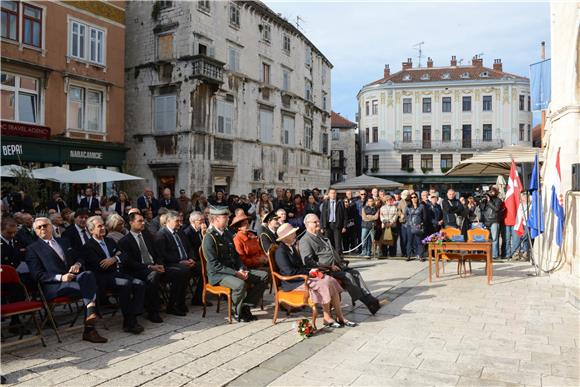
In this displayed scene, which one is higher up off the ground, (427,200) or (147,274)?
(427,200)

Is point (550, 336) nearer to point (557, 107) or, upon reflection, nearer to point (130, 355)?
point (130, 355)

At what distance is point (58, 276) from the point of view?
18.3ft

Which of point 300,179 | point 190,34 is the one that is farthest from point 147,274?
point 300,179

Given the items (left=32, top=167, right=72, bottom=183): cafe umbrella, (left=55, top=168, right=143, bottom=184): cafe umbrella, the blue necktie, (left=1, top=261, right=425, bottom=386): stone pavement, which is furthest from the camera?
(left=32, top=167, right=72, bottom=183): cafe umbrella

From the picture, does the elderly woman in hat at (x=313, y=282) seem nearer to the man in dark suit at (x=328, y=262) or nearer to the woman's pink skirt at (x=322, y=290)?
the woman's pink skirt at (x=322, y=290)

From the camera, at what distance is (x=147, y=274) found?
6426mm

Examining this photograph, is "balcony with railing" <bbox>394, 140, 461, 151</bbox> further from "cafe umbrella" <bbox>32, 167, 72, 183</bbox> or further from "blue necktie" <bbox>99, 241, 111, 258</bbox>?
"blue necktie" <bbox>99, 241, 111, 258</bbox>

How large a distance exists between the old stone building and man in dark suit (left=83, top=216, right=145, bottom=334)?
614 inches

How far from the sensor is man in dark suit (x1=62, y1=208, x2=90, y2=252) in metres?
7.53

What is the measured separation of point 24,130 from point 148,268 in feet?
46.4

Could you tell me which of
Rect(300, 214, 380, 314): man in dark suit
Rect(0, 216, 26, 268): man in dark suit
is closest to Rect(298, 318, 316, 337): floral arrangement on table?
Rect(300, 214, 380, 314): man in dark suit

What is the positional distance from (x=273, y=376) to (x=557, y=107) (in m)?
8.99

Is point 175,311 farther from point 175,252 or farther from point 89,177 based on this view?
point 89,177

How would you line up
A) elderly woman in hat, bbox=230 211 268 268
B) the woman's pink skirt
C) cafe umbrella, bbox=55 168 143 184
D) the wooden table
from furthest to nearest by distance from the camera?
cafe umbrella, bbox=55 168 143 184 < the wooden table < elderly woman in hat, bbox=230 211 268 268 < the woman's pink skirt
